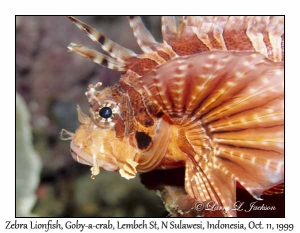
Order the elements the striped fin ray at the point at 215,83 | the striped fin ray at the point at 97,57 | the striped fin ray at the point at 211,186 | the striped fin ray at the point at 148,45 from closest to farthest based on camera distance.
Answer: the striped fin ray at the point at 215,83
the striped fin ray at the point at 211,186
the striped fin ray at the point at 148,45
the striped fin ray at the point at 97,57

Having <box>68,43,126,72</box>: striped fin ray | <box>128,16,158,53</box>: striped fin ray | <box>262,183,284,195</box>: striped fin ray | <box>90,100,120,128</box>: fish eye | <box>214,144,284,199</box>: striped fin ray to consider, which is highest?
<box>128,16,158,53</box>: striped fin ray

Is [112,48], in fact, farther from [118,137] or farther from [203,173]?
[203,173]

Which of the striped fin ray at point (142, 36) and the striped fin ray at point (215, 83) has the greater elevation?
the striped fin ray at point (142, 36)

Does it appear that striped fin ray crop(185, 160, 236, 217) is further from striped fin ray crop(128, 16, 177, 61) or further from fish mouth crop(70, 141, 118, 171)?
striped fin ray crop(128, 16, 177, 61)

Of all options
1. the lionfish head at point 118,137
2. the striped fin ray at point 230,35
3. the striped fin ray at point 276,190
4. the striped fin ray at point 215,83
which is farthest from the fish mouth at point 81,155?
the striped fin ray at point 276,190

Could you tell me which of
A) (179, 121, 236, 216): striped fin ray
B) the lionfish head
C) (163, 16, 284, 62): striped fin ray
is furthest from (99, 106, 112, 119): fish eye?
(163, 16, 284, 62): striped fin ray

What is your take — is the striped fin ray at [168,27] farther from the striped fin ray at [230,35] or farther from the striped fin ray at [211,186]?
the striped fin ray at [211,186]

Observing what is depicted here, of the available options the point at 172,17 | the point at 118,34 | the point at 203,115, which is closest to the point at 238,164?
the point at 203,115

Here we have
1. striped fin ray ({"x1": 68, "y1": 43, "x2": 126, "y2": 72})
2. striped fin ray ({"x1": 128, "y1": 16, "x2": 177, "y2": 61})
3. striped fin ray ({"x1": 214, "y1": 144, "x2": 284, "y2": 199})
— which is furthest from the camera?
striped fin ray ({"x1": 68, "y1": 43, "x2": 126, "y2": 72})
